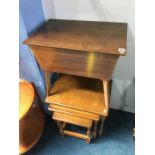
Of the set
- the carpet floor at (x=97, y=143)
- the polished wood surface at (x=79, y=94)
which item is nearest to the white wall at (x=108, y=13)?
the polished wood surface at (x=79, y=94)

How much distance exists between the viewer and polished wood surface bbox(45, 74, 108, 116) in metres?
1.18

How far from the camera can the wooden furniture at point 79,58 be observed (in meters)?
0.92

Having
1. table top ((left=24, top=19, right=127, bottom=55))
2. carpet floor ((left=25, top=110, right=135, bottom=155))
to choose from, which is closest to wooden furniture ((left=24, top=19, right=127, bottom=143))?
table top ((left=24, top=19, right=127, bottom=55))

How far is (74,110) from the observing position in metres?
1.24

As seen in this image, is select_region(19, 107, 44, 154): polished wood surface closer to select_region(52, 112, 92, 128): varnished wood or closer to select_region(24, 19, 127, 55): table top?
select_region(52, 112, 92, 128): varnished wood

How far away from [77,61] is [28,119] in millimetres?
637

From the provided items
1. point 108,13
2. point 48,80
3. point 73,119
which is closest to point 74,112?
point 73,119

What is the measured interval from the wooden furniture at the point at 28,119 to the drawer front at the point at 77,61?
33 cm

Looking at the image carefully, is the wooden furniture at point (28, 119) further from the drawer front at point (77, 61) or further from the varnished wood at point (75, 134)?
the drawer front at point (77, 61)

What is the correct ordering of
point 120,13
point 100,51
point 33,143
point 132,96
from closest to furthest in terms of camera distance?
point 100,51, point 120,13, point 33,143, point 132,96
